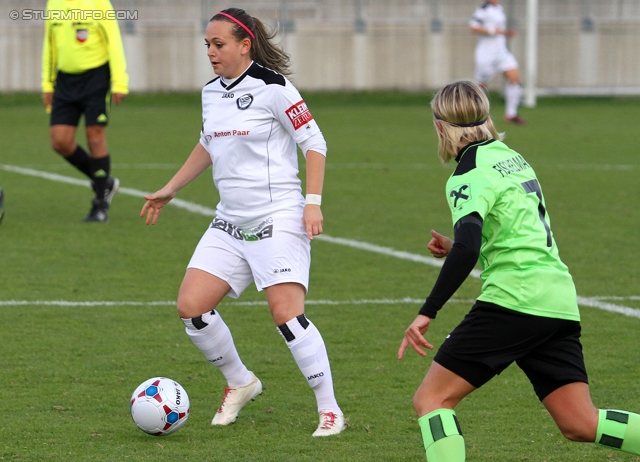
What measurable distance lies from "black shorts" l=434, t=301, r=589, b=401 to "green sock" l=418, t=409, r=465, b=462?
16cm

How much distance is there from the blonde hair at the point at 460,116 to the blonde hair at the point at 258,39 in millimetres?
1214

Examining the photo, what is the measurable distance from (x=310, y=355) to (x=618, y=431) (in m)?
1.41

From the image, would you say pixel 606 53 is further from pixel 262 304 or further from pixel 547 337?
pixel 547 337

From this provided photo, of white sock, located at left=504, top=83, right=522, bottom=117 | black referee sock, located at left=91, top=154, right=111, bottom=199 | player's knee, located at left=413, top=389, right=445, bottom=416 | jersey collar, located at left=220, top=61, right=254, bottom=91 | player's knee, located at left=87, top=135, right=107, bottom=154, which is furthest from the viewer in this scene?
white sock, located at left=504, top=83, right=522, bottom=117

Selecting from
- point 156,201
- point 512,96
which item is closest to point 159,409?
point 156,201

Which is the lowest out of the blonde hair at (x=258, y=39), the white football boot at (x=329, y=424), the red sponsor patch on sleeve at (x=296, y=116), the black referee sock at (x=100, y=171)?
the white football boot at (x=329, y=424)

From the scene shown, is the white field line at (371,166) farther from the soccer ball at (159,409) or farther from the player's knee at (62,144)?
the soccer ball at (159,409)

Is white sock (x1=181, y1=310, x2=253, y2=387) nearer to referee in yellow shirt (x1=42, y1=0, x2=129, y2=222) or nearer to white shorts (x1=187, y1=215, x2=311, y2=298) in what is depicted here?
white shorts (x1=187, y1=215, x2=311, y2=298)

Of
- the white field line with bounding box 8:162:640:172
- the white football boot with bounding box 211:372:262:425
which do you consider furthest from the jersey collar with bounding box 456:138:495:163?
the white field line with bounding box 8:162:640:172

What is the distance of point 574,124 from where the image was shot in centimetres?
1947

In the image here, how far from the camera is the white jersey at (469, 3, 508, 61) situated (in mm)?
19328

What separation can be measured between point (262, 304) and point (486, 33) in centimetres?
1338

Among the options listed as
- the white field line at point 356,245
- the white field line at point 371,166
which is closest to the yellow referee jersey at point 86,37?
the white field line at point 356,245

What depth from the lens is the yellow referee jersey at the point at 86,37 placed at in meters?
9.43
